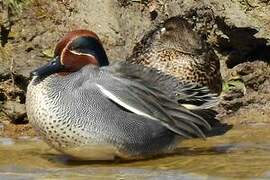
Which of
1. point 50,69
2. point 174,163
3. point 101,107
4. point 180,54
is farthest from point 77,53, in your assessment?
point 180,54

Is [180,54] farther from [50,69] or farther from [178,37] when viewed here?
[50,69]

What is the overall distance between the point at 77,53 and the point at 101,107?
54 cm

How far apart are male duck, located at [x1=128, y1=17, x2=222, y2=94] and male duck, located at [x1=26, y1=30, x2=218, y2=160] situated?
841 mm

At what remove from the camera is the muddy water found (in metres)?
5.41

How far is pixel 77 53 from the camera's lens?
6160mm

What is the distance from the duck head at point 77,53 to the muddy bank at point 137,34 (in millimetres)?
1304

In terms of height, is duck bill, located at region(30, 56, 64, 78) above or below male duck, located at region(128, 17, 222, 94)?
below

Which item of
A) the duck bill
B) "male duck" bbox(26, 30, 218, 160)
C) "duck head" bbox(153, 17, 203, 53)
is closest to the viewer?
"male duck" bbox(26, 30, 218, 160)

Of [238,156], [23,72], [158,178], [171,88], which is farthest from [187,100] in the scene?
[23,72]

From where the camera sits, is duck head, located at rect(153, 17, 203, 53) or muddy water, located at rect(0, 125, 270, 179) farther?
duck head, located at rect(153, 17, 203, 53)

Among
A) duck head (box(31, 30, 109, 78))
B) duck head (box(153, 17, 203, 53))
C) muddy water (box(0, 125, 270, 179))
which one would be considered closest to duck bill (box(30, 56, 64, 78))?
duck head (box(31, 30, 109, 78))

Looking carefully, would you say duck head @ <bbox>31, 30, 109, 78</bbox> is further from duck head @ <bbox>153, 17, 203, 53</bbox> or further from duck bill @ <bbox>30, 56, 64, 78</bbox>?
duck head @ <bbox>153, 17, 203, 53</bbox>

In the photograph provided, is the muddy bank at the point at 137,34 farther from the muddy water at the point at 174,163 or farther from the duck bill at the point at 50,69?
the duck bill at the point at 50,69

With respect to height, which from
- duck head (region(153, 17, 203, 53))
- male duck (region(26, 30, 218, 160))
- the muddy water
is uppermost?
duck head (region(153, 17, 203, 53))
